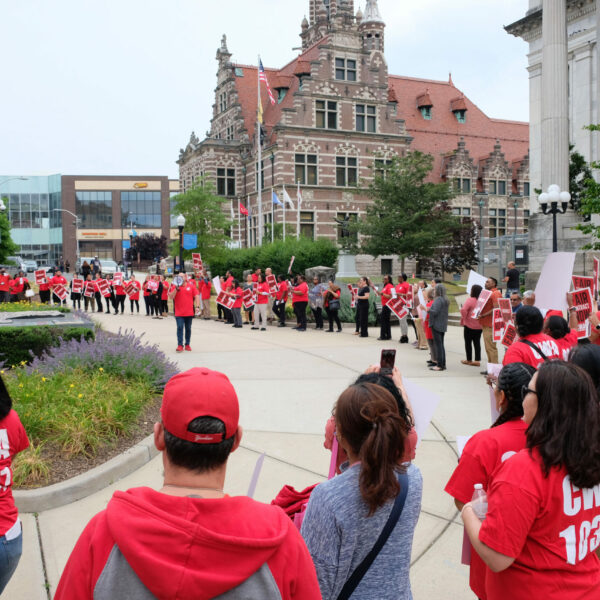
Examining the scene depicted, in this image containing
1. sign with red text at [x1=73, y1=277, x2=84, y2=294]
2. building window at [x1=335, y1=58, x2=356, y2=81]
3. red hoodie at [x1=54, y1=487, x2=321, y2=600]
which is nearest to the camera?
red hoodie at [x1=54, y1=487, x2=321, y2=600]

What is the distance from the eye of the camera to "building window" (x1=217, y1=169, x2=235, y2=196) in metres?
51.8

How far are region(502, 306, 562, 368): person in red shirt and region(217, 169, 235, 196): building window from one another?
156 feet

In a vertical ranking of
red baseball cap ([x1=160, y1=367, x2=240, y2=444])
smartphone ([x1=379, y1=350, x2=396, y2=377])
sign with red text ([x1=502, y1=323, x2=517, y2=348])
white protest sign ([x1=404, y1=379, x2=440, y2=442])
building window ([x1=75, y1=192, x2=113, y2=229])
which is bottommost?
sign with red text ([x1=502, y1=323, x2=517, y2=348])

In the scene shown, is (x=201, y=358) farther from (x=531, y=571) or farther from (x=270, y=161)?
(x=270, y=161)

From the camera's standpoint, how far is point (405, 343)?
→ 55.6 ft

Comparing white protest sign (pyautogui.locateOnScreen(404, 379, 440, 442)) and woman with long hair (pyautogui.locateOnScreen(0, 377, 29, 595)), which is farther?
white protest sign (pyautogui.locateOnScreen(404, 379, 440, 442))

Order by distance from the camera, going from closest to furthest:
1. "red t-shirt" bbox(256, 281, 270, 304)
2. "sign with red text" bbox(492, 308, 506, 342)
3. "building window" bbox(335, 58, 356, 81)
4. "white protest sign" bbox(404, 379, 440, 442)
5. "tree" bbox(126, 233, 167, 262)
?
1. "white protest sign" bbox(404, 379, 440, 442)
2. "sign with red text" bbox(492, 308, 506, 342)
3. "red t-shirt" bbox(256, 281, 270, 304)
4. "building window" bbox(335, 58, 356, 81)
5. "tree" bbox(126, 233, 167, 262)

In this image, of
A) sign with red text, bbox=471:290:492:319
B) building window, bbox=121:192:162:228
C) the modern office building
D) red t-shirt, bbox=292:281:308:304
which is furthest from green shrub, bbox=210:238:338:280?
building window, bbox=121:192:162:228

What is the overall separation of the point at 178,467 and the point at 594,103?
26.6 metres

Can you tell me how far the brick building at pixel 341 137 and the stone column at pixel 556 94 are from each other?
20.0 meters

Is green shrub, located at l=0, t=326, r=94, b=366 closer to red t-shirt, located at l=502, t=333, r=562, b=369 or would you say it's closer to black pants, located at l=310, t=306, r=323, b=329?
red t-shirt, located at l=502, t=333, r=562, b=369

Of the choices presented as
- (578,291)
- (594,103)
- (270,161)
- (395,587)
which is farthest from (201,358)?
(270,161)

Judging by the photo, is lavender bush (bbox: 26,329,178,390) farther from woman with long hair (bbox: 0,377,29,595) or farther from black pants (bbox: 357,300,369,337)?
black pants (bbox: 357,300,369,337)

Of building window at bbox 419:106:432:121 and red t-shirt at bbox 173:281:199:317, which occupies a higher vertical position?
building window at bbox 419:106:432:121
